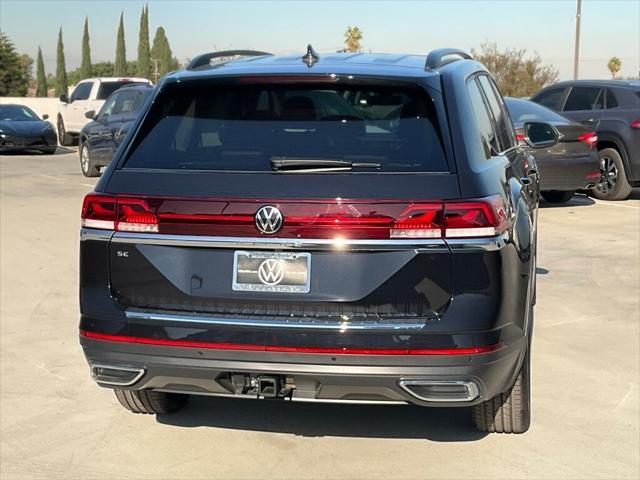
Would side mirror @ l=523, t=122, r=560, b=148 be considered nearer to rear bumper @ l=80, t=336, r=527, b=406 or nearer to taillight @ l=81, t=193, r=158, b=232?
rear bumper @ l=80, t=336, r=527, b=406

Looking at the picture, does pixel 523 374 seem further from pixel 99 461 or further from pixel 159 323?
pixel 99 461

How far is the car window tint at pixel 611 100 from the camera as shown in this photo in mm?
14188

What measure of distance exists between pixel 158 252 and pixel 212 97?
80 centimetres

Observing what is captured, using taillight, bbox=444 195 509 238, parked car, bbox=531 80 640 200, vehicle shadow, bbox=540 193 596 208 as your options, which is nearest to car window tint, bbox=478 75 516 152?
taillight, bbox=444 195 509 238

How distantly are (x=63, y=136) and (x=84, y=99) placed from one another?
3274 millimetres

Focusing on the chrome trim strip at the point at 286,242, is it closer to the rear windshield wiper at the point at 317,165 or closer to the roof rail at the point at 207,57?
the rear windshield wiper at the point at 317,165

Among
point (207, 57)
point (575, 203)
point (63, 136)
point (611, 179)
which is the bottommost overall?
A: point (63, 136)

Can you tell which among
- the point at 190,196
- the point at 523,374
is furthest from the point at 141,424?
the point at 523,374

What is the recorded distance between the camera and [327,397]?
385 centimetres

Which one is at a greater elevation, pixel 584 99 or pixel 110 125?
pixel 584 99

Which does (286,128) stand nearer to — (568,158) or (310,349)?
(310,349)

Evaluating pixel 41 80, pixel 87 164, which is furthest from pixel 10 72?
pixel 87 164

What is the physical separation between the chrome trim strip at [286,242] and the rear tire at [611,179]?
11.0 m

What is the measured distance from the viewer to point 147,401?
476 cm
